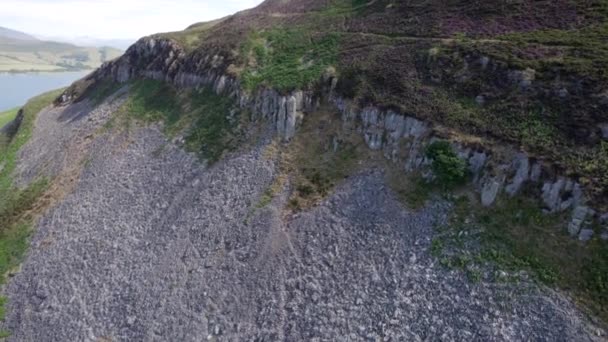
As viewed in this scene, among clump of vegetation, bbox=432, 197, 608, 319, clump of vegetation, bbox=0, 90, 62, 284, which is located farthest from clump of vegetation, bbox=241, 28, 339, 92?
clump of vegetation, bbox=0, 90, 62, 284

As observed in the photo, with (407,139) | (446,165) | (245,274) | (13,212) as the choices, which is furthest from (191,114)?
(446,165)

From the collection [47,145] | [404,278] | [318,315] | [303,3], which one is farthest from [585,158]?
[47,145]

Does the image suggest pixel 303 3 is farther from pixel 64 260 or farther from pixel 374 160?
pixel 64 260

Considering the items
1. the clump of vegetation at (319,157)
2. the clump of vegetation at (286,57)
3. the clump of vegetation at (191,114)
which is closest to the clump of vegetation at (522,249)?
the clump of vegetation at (319,157)

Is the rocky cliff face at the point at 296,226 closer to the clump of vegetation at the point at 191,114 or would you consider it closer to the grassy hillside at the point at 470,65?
the grassy hillside at the point at 470,65

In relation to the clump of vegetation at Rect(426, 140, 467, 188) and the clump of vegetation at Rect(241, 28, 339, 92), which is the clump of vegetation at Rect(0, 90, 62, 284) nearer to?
the clump of vegetation at Rect(241, 28, 339, 92)
